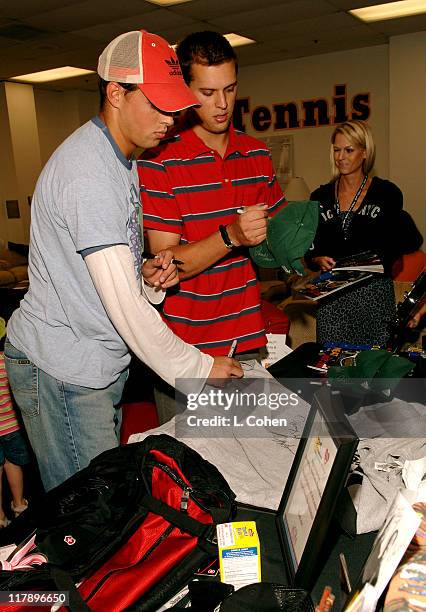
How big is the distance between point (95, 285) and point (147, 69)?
473 mm

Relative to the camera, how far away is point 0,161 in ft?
27.8

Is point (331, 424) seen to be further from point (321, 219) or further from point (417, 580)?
point (321, 219)

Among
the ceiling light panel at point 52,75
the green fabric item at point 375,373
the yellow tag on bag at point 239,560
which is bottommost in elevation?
the yellow tag on bag at point 239,560

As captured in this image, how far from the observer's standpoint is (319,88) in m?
7.39

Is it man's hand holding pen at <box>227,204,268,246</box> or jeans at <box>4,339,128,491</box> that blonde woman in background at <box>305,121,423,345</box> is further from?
jeans at <box>4,339,128,491</box>

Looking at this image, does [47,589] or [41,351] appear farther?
[41,351]

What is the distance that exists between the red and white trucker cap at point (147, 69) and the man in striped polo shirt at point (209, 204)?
0.32 m

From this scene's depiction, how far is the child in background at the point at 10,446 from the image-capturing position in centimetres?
236

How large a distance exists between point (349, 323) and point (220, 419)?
1.22 m

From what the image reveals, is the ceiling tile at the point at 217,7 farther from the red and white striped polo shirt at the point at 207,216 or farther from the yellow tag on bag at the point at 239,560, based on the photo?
the yellow tag on bag at the point at 239,560

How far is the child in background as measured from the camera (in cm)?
236

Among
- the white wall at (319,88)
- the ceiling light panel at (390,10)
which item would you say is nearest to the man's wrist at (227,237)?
the ceiling light panel at (390,10)

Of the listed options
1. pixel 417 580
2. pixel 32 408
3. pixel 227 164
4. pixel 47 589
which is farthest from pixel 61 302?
pixel 417 580

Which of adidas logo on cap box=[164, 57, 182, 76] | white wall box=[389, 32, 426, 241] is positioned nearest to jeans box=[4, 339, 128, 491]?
adidas logo on cap box=[164, 57, 182, 76]
